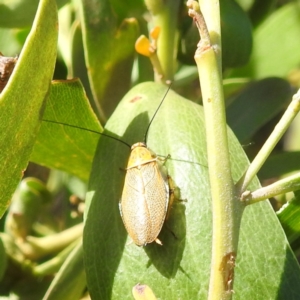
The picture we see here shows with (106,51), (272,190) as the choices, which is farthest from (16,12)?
(272,190)

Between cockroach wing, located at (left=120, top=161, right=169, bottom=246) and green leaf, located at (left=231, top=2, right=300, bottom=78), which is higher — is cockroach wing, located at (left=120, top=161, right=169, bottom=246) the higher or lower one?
the lower one

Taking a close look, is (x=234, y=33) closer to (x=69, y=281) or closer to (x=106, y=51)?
(x=106, y=51)

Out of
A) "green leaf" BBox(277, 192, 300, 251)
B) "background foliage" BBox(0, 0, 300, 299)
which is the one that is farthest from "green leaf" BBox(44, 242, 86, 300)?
"green leaf" BBox(277, 192, 300, 251)

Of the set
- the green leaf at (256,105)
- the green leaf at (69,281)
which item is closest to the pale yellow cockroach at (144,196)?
the green leaf at (69,281)

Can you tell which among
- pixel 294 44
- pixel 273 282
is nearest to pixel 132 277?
pixel 273 282

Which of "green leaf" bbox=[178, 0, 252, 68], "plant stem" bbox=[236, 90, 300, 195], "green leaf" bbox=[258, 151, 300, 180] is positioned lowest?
"green leaf" bbox=[258, 151, 300, 180]

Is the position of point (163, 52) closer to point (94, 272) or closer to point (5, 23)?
point (5, 23)

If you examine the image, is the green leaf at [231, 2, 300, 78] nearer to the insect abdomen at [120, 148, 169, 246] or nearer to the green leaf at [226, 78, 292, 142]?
the green leaf at [226, 78, 292, 142]

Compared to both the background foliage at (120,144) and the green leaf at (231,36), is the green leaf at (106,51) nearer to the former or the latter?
the background foliage at (120,144)
